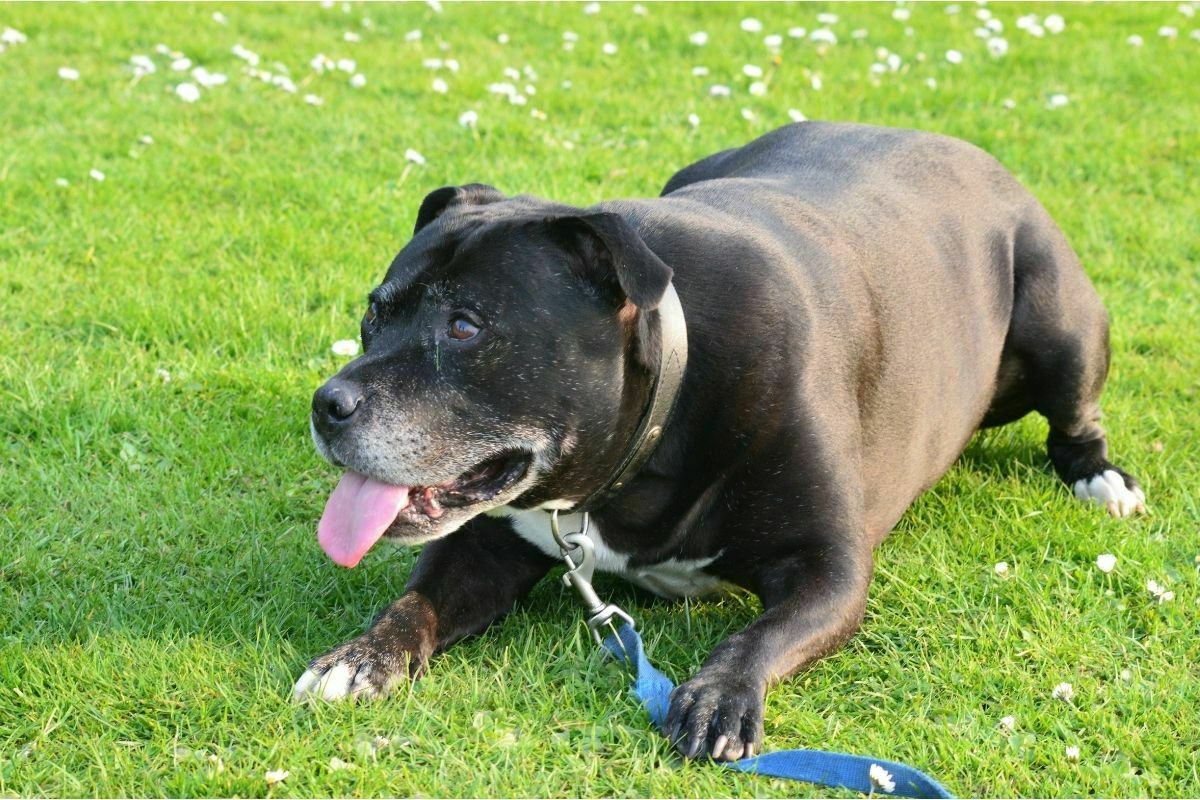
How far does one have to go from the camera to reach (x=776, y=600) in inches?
152

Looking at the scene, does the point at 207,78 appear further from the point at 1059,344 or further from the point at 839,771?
the point at 839,771

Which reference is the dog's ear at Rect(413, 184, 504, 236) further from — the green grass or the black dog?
the green grass

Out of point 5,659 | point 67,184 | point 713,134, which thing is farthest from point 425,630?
point 713,134

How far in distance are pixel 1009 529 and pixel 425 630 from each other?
6.88 feet

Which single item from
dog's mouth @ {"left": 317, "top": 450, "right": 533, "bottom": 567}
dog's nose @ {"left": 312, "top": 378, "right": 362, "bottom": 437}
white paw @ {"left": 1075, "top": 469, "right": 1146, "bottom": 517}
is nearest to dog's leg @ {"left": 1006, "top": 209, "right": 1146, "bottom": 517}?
white paw @ {"left": 1075, "top": 469, "right": 1146, "bottom": 517}

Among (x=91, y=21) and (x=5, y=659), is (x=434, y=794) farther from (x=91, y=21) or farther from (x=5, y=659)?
(x=91, y=21)

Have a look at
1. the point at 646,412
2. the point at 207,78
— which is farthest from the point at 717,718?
the point at 207,78

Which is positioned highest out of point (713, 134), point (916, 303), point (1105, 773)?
point (916, 303)

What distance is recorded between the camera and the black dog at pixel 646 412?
3.61 m

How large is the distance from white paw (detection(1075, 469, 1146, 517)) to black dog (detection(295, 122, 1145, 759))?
2.36 feet

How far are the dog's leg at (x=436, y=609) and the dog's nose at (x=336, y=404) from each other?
61 centimetres

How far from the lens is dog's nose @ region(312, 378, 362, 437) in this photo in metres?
3.56

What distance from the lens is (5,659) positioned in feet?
12.2

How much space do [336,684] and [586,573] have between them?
2.80ft
